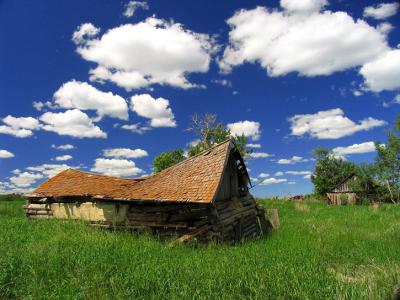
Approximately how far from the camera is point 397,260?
29.6 feet

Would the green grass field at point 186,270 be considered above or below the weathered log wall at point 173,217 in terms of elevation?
below

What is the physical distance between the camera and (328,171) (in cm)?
6625

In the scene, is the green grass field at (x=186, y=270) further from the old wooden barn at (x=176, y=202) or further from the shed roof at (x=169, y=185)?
the shed roof at (x=169, y=185)

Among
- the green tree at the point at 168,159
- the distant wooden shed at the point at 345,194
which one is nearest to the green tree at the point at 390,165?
the distant wooden shed at the point at 345,194

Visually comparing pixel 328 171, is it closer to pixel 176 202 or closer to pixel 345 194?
pixel 345 194

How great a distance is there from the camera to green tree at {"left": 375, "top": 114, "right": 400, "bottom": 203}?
47.3m

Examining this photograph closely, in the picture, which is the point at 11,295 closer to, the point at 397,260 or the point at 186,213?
the point at 186,213

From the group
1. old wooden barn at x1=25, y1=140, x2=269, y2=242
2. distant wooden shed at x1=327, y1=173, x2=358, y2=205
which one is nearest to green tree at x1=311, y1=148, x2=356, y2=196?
distant wooden shed at x1=327, y1=173, x2=358, y2=205

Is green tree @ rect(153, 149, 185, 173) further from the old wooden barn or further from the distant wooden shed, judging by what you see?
Result: the old wooden barn

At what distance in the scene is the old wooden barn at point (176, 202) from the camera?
40.3 feet

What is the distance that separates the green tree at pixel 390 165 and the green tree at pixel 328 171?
51.2 ft

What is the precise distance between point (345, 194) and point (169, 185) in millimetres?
41735

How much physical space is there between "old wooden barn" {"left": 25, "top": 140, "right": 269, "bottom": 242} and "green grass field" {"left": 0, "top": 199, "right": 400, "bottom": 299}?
1358mm

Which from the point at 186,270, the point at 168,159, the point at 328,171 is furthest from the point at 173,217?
the point at 328,171
